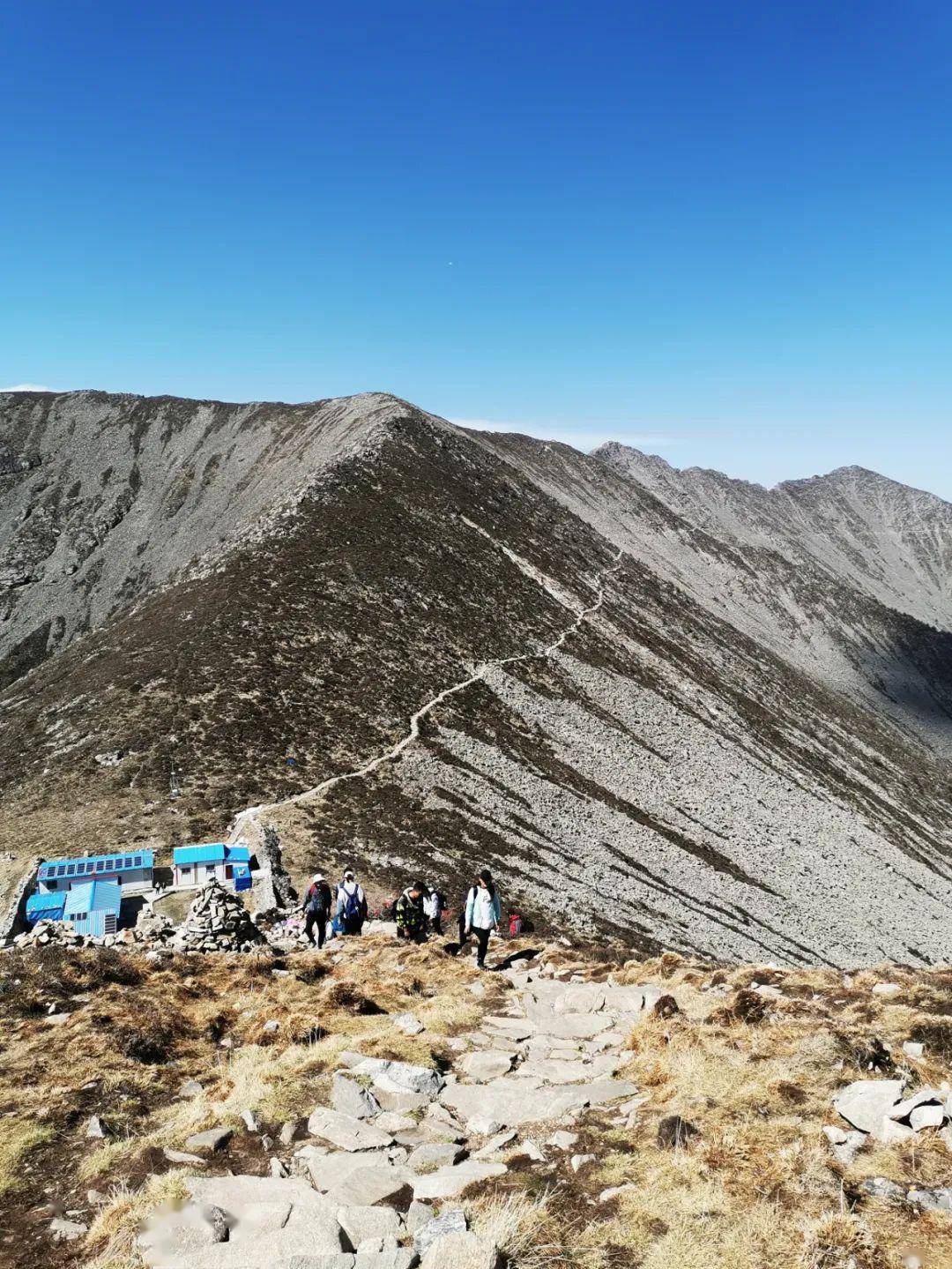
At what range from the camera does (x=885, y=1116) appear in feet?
36.9

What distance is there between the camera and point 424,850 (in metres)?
47.6

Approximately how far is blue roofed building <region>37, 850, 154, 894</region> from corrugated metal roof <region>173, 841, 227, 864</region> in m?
1.29

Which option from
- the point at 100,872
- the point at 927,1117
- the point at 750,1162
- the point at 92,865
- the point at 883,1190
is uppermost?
the point at 927,1117

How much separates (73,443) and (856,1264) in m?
198

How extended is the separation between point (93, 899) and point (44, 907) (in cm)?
239

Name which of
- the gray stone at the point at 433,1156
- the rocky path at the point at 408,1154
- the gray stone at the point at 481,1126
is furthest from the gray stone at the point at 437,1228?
the gray stone at the point at 481,1126

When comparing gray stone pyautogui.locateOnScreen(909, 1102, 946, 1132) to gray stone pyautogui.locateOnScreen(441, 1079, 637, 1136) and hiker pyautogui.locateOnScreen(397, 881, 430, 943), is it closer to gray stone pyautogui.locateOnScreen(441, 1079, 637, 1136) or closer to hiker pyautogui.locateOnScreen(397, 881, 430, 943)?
gray stone pyautogui.locateOnScreen(441, 1079, 637, 1136)

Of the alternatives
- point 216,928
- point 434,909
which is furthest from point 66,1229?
point 434,909

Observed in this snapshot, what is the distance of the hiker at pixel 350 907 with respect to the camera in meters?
28.0

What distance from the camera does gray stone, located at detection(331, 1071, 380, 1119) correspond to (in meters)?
13.0

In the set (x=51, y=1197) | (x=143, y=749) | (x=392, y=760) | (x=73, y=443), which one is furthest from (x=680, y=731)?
(x=73, y=443)

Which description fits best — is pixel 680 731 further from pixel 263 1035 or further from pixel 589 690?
pixel 263 1035

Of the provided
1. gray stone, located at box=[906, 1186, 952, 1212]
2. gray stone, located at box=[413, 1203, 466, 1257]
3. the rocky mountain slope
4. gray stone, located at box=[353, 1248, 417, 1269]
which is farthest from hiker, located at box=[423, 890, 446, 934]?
gray stone, located at box=[906, 1186, 952, 1212]

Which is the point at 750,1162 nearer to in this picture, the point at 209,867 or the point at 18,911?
the point at 209,867
